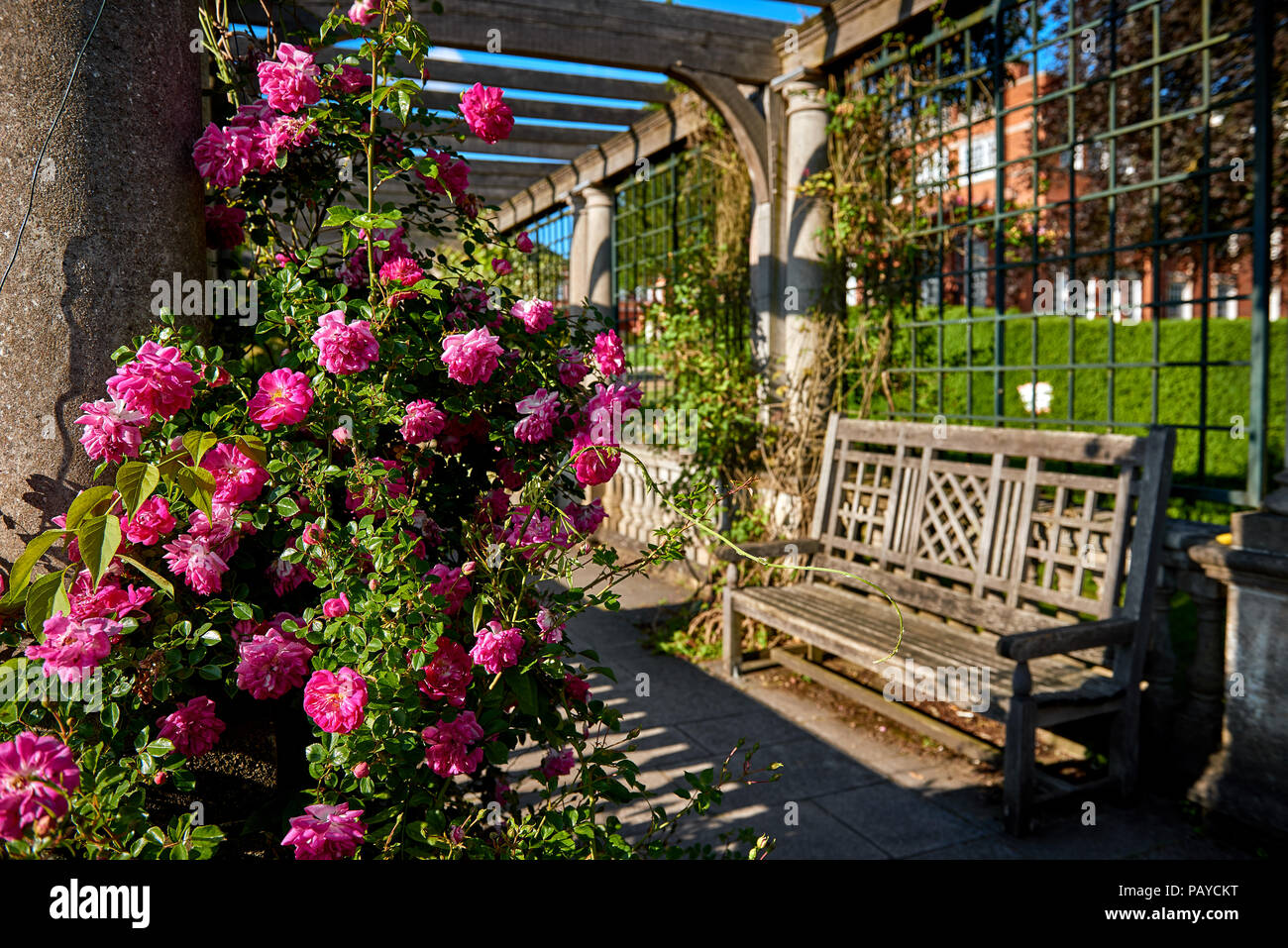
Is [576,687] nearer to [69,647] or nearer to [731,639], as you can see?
[69,647]

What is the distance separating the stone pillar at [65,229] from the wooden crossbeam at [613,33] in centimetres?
349

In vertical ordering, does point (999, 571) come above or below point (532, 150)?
below

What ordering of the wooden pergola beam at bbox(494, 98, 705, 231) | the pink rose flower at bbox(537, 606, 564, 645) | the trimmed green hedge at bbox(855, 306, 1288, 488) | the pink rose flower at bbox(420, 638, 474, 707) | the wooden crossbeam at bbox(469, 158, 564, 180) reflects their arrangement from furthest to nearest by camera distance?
the trimmed green hedge at bbox(855, 306, 1288, 488), the wooden crossbeam at bbox(469, 158, 564, 180), the wooden pergola beam at bbox(494, 98, 705, 231), the pink rose flower at bbox(537, 606, 564, 645), the pink rose flower at bbox(420, 638, 474, 707)

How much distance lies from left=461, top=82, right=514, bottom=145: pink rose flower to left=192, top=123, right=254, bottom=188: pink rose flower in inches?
15.7

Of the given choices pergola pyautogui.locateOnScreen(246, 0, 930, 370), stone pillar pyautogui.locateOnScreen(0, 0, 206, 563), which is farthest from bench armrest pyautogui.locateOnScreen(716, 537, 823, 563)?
stone pillar pyautogui.locateOnScreen(0, 0, 206, 563)

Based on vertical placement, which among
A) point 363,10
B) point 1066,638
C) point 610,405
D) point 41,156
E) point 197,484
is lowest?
point 1066,638

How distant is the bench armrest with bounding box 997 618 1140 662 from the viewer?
3.04 meters

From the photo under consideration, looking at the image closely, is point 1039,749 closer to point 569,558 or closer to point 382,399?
point 569,558

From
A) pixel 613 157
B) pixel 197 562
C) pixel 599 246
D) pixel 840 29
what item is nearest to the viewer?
pixel 197 562

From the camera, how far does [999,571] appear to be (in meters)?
3.91

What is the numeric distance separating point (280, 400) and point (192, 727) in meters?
0.54

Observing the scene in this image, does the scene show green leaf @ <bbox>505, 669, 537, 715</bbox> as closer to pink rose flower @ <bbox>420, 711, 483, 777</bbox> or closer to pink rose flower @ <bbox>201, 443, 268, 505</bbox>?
pink rose flower @ <bbox>420, 711, 483, 777</bbox>

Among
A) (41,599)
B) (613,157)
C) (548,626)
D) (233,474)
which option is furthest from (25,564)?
(613,157)

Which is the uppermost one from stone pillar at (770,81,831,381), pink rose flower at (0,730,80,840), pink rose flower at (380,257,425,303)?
stone pillar at (770,81,831,381)
